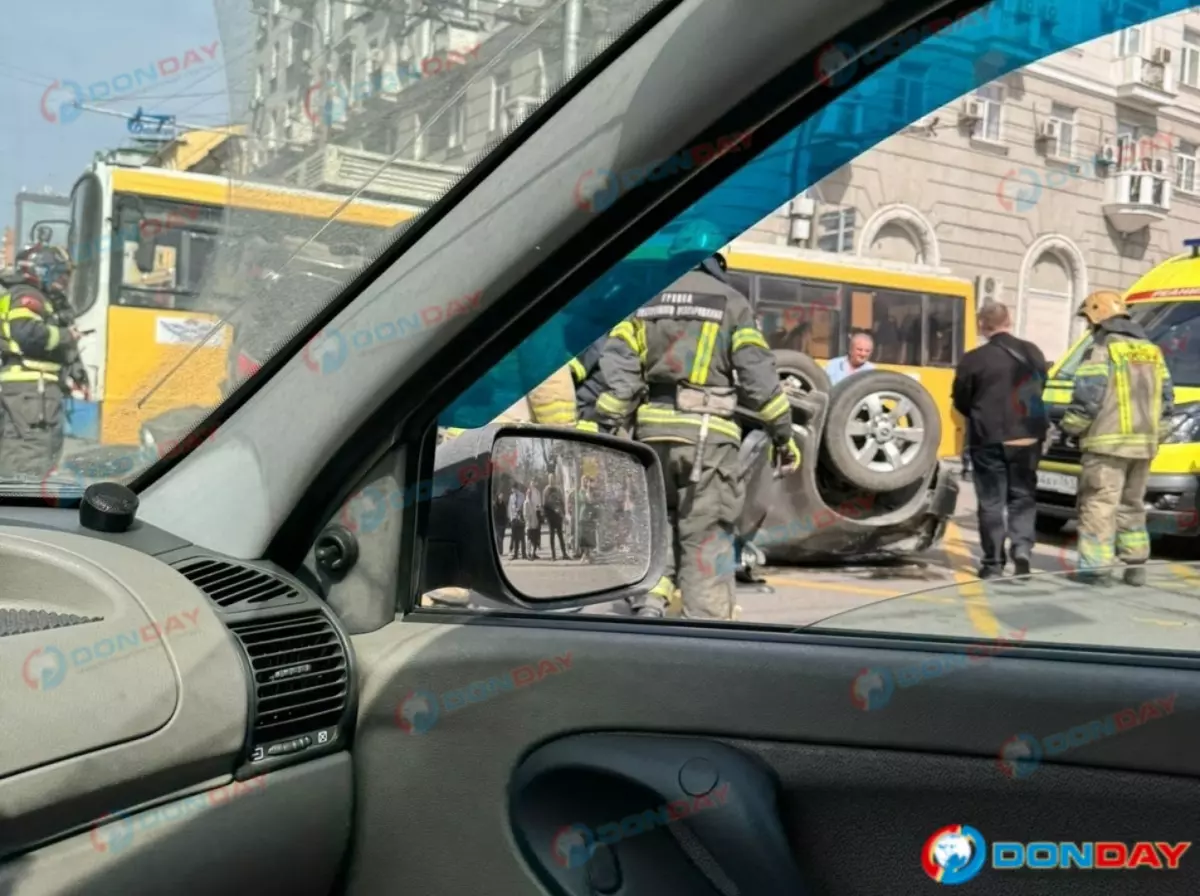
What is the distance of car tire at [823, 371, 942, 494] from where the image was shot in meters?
3.30

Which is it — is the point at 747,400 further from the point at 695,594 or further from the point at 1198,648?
the point at 1198,648

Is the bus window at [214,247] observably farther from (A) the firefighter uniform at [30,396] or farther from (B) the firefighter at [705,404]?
(B) the firefighter at [705,404]

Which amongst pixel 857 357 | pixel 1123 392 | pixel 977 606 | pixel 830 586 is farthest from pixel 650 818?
pixel 857 357

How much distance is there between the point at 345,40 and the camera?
1.23 meters

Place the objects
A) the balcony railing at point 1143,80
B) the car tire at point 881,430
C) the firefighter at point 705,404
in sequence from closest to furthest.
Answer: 1. the balcony railing at point 1143,80
2. the car tire at point 881,430
3. the firefighter at point 705,404

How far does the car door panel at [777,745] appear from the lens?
1168mm

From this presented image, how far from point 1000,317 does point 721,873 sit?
1.20 metres

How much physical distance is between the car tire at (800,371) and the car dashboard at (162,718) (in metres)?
2.77

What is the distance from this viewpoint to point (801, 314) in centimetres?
312

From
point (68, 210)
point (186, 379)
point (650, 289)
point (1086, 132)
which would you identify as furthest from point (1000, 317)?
point (68, 210)

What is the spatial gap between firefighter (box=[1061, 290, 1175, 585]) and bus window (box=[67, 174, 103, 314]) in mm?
1448

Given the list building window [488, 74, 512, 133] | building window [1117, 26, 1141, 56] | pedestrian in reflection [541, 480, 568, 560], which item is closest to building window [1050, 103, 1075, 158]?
building window [1117, 26, 1141, 56]

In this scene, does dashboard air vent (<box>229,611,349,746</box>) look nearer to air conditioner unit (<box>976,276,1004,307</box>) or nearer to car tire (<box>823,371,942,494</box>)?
air conditioner unit (<box>976,276,1004,307</box>)

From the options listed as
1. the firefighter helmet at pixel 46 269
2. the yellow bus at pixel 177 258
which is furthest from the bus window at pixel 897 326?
the firefighter helmet at pixel 46 269
